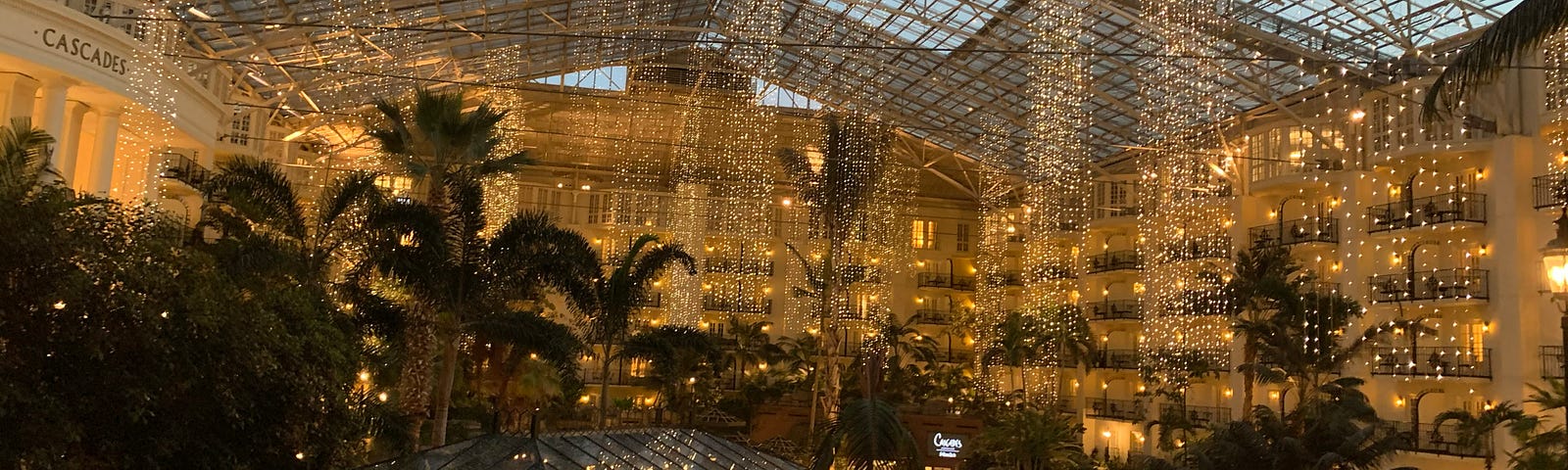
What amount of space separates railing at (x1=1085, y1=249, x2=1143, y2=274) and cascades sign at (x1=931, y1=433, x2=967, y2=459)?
861 centimetres

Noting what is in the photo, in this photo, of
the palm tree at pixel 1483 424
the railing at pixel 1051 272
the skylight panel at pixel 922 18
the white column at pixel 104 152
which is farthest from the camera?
the railing at pixel 1051 272

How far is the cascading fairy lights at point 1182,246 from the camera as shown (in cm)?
3347

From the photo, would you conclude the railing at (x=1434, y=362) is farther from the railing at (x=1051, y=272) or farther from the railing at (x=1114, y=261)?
the railing at (x=1114, y=261)

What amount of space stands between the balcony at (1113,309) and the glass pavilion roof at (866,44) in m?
5.21

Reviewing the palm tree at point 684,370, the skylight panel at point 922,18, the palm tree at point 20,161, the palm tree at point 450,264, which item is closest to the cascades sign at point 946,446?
the palm tree at point 684,370

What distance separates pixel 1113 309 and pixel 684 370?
1439 centimetres

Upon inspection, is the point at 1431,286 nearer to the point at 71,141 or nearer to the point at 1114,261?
the point at 1114,261

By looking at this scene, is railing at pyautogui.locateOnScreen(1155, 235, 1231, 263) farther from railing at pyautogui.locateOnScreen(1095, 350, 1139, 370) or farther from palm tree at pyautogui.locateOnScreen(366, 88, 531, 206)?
palm tree at pyautogui.locateOnScreen(366, 88, 531, 206)

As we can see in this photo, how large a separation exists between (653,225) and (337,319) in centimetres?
3467

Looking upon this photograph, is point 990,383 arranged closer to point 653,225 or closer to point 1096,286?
point 1096,286

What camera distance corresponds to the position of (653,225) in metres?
47.8

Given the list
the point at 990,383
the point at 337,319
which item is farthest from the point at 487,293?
the point at 990,383

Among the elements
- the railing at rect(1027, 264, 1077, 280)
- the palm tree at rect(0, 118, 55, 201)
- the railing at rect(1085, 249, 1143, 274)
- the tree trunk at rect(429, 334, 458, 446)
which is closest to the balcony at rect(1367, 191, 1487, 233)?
the railing at rect(1027, 264, 1077, 280)

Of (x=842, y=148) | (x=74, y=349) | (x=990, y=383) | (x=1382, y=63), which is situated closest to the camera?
(x=74, y=349)
